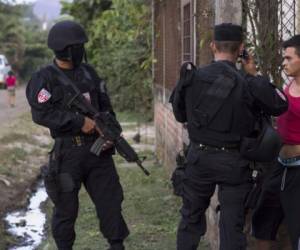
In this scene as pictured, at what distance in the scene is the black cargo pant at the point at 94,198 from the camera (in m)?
5.37

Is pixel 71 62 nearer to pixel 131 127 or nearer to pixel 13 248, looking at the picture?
pixel 13 248

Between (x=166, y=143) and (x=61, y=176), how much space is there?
16.8ft

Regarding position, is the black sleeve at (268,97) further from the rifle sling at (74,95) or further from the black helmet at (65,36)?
the black helmet at (65,36)

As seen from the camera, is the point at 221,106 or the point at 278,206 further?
the point at 278,206

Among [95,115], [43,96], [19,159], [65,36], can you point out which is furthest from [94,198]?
[19,159]

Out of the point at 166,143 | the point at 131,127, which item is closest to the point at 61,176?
the point at 166,143

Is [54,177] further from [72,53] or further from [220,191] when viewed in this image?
[220,191]

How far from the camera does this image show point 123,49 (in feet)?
66.1

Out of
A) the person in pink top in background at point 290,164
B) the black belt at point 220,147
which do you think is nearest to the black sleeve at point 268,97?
the person in pink top in background at point 290,164

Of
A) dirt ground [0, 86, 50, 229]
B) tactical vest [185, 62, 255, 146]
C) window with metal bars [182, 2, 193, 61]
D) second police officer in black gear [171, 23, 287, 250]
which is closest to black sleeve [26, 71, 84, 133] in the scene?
second police officer in black gear [171, 23, 287, 250]

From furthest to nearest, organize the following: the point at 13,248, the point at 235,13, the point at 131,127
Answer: the point at 131,127
the point at 13,248
the point at 235,13

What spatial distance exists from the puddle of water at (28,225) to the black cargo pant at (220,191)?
304 cm

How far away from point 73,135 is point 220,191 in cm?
132

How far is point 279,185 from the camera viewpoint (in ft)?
15.1
